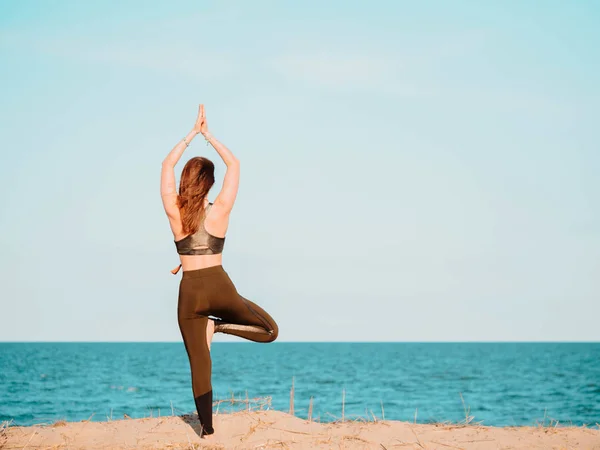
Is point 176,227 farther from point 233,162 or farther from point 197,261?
point 233,162

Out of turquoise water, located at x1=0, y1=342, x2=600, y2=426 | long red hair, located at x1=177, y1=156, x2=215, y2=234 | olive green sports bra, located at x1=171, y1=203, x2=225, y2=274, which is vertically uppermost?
long red hair, located at x1=177, y1=156, x2=215, y2=234

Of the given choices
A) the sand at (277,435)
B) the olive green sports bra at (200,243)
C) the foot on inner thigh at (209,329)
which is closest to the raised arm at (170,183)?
the olive green sports bra at (200,243)

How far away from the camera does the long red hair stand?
7.35m

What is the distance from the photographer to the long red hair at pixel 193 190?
24.1 feet

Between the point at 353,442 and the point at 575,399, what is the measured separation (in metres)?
32.7

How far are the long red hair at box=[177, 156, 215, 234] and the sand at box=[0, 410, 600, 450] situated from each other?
2.14m

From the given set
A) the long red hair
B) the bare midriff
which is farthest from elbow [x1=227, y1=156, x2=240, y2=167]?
the bare midriff

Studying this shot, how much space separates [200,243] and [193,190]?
0.51 m

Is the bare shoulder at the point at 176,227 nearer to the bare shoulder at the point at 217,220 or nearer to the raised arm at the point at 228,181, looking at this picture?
the bare shoulder at the point at 217,220

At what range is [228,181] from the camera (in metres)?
7.49

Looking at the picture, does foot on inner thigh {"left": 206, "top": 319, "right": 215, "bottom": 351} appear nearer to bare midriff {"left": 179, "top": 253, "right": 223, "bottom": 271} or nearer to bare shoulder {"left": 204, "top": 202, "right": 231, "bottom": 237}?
bare midriff {"left": 179, "top": 253, "right": 223, "bottom": 271}

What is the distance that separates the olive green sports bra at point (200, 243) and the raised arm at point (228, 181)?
0.15 meters

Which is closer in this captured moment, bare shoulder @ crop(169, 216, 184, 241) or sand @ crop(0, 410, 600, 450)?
bare shoulder @ crop(169, 216, 184, 241)

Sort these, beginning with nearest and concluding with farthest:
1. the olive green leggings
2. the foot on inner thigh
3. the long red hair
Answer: the long red hair → the olive green leggings → the foot on inner thigh
